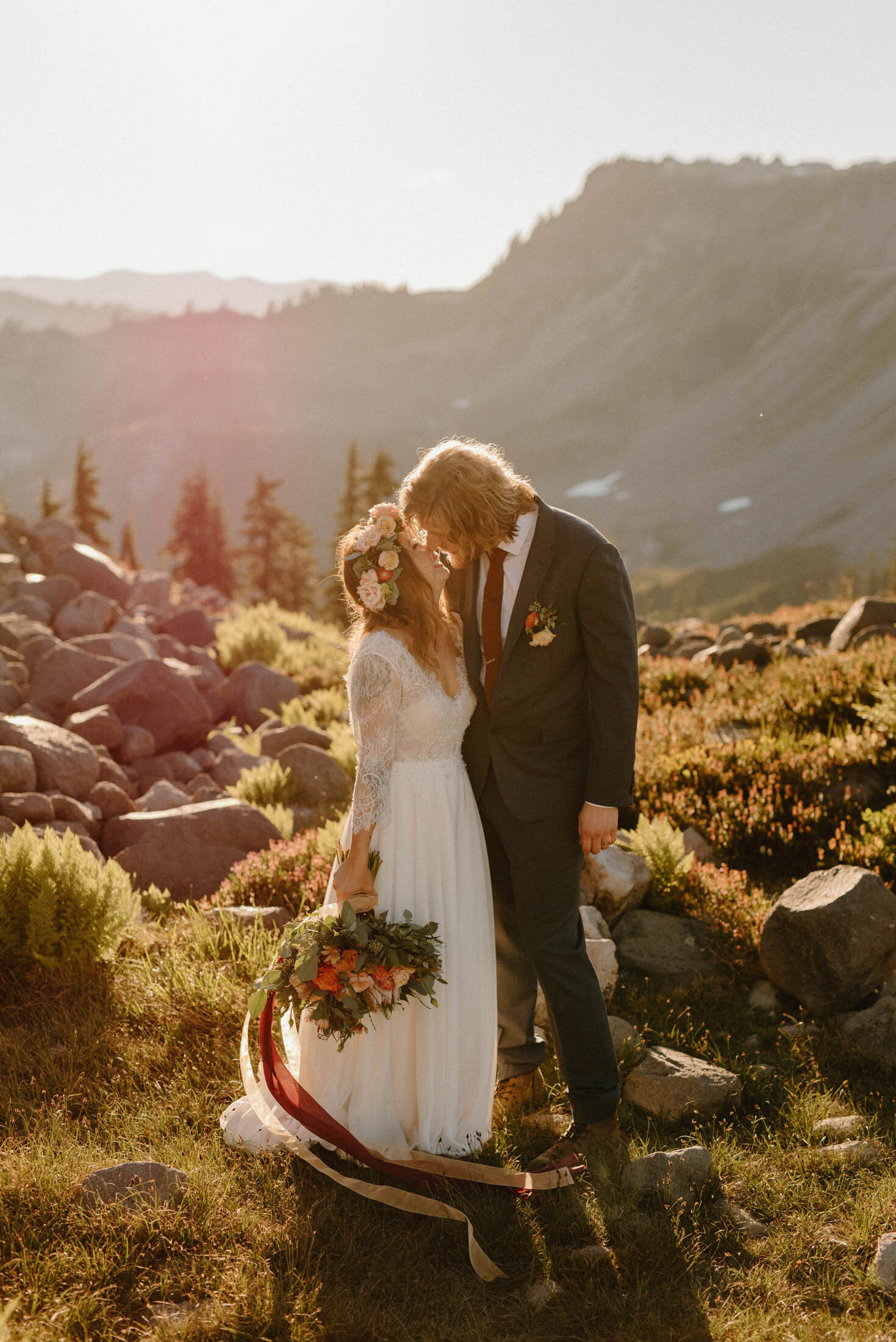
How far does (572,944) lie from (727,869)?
3.03 metres

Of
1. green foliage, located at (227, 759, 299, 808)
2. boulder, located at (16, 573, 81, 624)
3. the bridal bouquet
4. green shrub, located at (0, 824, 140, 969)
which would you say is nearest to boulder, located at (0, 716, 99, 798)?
green foliage, located at (227, 759, 299, 808)

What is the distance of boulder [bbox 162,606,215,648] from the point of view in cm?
1508

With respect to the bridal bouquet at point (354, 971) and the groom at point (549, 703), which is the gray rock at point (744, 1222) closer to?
the groom at point (549, 703)

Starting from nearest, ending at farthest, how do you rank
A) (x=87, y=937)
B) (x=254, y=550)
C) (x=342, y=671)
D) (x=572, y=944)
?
(x=572, y=944) < (x=87, y=937) < (x=342, y=671) < (x=254, y=550)

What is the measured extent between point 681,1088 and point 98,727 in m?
7.24

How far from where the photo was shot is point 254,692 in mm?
12086

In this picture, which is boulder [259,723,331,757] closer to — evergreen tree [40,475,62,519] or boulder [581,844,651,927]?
boulder [581,844,651,927]

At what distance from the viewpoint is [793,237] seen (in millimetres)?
197125

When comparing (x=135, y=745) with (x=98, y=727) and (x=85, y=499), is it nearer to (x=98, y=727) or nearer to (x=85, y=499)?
(x=98, y=727)

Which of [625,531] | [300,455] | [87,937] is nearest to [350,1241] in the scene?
[87,937]

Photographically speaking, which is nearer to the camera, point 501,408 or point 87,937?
point 87,937

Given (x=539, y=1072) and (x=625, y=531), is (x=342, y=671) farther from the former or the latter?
(x=625, y=531)

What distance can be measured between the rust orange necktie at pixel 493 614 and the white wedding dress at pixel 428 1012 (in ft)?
0.45

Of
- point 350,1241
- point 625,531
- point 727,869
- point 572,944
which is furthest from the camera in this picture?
point 625,531
